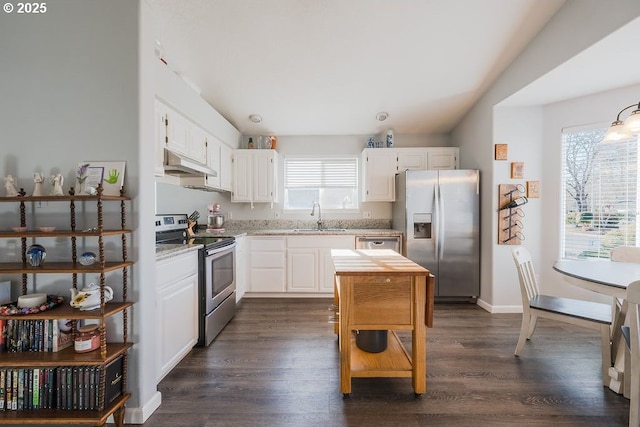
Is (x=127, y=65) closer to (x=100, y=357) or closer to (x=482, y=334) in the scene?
(x=100, y=357)

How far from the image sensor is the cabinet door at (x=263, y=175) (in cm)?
408

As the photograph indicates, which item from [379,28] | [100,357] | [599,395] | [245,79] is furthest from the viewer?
[245,79]

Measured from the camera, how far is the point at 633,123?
173 cm

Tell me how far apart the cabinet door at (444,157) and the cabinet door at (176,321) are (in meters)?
3.52

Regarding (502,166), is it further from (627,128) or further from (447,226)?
(627,128)

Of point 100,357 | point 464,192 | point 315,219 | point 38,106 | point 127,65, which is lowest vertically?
point 100,357

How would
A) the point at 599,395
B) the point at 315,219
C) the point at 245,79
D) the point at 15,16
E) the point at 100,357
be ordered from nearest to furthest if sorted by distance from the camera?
the point at 100,357
the point at 15,16
the point at 599,395
the point at 245,79
the point at 315,219

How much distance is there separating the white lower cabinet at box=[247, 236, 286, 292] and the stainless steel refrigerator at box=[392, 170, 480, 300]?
172 cm

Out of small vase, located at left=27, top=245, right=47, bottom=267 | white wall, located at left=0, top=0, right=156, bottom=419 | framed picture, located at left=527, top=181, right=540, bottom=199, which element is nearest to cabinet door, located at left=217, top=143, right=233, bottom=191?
white wall, located at left=0, top=0, right=156, bottom=419

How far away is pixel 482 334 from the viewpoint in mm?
2709

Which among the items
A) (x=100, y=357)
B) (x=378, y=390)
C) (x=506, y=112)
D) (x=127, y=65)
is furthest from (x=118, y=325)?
(x=506, y=112)

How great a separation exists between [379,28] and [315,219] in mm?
2709

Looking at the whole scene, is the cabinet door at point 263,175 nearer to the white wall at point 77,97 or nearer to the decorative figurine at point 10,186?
the white wall at point 77,97

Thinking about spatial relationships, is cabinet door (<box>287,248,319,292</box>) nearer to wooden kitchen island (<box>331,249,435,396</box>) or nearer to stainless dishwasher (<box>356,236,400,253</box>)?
stainless dishwasher (<box>356,236,400,253</box>)
